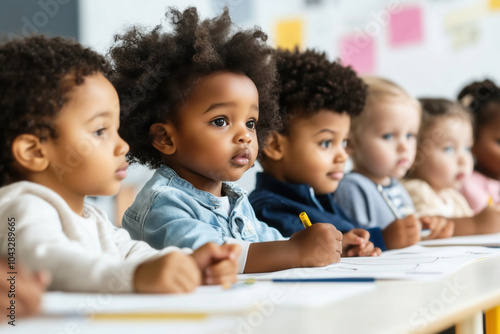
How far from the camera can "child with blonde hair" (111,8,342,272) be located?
3.24ft

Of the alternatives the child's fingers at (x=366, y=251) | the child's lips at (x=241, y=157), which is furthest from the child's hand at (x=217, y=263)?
the child's fingers at (x=366, y=251)

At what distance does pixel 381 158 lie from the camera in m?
1.61

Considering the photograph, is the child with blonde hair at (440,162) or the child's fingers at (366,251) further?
the child with blonde hair at (440,162)

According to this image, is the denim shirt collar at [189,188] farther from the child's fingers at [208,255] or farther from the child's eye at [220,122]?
the child's fingers at [208,255]

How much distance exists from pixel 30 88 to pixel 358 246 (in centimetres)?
68

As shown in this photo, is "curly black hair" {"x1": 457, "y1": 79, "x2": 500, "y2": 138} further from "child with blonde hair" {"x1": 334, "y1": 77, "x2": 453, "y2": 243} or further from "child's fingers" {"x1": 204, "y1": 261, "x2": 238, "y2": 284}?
"child's fingers" {"x1": 204, "y1": 261, "x2": 238, "y2": 284}

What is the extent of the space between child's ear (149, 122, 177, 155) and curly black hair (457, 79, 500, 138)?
1.37m

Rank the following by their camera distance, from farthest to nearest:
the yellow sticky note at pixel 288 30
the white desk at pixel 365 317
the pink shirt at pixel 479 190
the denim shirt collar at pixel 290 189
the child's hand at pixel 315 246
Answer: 1. the yellow sticky note at pixel 288 30
2. the pink shirt at pixel 479 190
3. the denim shirt collar at pixel 290 189
4. the child's hand at pixel 315 246
5. the white desk at pixel 365 317

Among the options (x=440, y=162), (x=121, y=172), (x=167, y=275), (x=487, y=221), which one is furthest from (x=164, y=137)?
(x=440, y=162)

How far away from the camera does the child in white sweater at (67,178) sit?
62 centimetres

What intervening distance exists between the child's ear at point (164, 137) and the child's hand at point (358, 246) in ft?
1.22

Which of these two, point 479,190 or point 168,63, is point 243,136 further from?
point 479,190

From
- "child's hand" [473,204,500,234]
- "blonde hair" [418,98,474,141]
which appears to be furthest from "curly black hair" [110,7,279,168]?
"blonde hair" [418,98,474,141]

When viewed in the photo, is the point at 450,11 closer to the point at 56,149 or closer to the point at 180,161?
the point at 180,161
